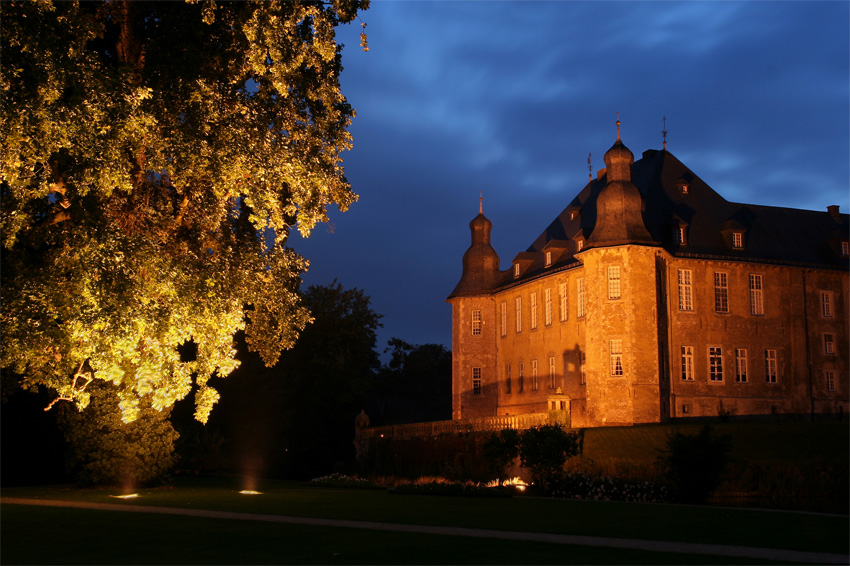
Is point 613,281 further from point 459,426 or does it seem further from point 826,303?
point 826,303

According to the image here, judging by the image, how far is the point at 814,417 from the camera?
42469mm

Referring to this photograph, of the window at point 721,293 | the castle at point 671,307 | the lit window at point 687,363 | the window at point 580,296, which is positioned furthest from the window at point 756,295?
the window at point 580,296

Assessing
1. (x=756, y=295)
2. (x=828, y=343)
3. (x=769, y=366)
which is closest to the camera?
(x=769, y=366)

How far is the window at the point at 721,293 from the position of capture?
42.1 meters

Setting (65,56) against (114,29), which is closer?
(65,56)

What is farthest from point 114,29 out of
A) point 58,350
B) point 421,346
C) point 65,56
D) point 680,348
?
point 421,346

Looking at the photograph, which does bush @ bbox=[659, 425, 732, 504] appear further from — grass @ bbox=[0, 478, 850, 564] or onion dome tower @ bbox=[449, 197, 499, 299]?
onion dome tower @ bbox=[449, 197, 499, 299]

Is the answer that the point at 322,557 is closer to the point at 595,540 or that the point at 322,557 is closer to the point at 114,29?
the point at 595,540

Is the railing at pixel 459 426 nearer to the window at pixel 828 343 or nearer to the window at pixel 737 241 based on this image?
the window at pixel 737 241

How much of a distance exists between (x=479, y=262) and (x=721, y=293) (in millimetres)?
15220

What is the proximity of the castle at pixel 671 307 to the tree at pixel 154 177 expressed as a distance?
19308 millimetres

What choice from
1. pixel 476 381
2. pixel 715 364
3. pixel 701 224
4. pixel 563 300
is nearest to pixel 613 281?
pixel 563 300

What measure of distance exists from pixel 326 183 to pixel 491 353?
3422 cm

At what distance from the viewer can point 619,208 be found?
39875mm
